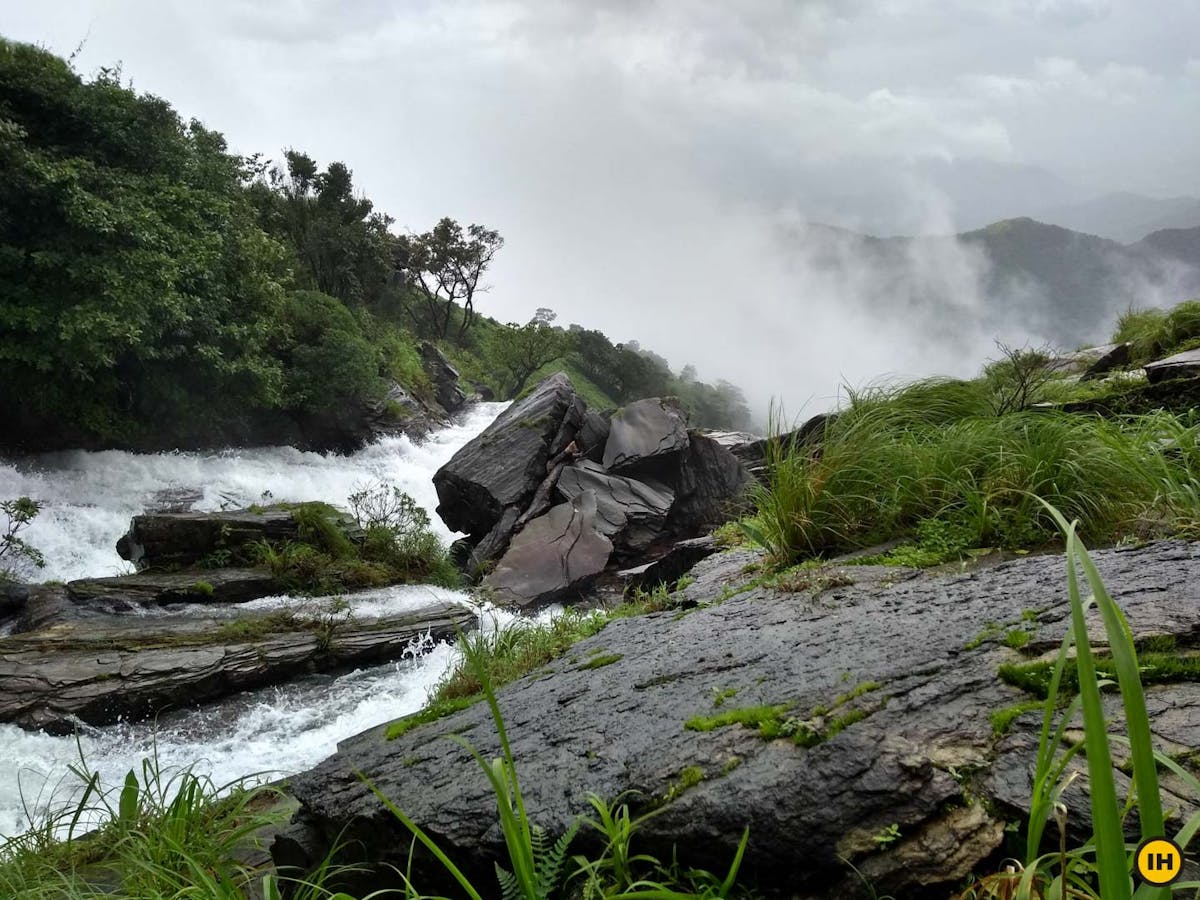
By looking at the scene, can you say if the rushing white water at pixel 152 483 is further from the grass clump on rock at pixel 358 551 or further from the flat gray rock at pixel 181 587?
the grass clump on rock at pixel 358 551

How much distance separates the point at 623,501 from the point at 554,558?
2.72 m

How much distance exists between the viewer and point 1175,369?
4699 millimetres

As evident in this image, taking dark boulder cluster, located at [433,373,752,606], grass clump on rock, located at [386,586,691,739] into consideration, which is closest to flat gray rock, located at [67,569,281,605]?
dark boulder cluster, located at [433,373,752,606]

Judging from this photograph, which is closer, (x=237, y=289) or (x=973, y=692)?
(x=973, y=692)

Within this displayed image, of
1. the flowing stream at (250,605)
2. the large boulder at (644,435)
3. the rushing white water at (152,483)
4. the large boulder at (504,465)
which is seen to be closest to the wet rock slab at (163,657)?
the flowing stream at (250,605)

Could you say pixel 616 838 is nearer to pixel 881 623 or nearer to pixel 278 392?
pixel 881 623

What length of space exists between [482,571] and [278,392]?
9.05m

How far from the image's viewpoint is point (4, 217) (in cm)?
1297

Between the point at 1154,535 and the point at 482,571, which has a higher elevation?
the point at 1154,535

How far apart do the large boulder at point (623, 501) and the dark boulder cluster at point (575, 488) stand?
0.03m

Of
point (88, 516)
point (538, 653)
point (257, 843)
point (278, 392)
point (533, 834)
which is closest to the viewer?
point (533, 834)

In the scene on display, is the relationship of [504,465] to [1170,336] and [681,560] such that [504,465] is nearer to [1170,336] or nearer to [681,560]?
[681,560]

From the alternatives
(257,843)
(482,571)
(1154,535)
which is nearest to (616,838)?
(257,843)

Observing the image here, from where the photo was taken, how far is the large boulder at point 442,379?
29.9 metres
